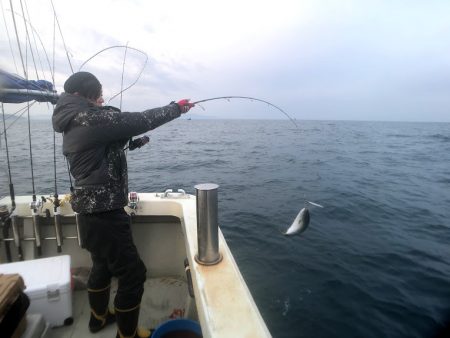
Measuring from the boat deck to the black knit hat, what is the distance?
212cm

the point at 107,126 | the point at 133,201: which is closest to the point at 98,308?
the point at 133,201

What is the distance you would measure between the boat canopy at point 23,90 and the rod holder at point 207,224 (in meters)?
2.23

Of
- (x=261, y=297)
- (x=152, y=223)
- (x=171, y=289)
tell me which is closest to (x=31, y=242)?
(x=152, y=223)

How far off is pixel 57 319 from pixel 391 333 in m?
4.13

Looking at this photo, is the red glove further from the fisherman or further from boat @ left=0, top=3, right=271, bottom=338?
boat @ left=0, top=3, right=271, bottom=338

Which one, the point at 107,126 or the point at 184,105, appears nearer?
the point at 107,126

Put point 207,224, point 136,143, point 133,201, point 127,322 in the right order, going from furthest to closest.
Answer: point 133,201, point 136,143, point 127,322, point 207,224

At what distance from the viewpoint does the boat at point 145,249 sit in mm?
1968

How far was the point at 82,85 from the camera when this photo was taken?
2.21 meters

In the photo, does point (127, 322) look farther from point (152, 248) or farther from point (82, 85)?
point (82, 85)

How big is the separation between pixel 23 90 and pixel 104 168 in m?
1.58

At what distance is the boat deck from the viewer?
279cm

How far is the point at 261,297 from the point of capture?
15.5 ft

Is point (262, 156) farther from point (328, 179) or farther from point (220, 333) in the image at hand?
point (220, 333)
